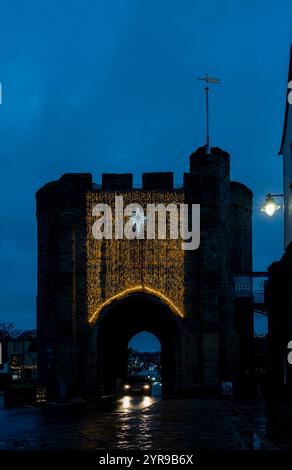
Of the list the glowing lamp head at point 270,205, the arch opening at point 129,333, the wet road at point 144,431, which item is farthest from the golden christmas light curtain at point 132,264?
the glowing lamp head at point 270,205

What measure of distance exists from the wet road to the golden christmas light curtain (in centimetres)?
1491

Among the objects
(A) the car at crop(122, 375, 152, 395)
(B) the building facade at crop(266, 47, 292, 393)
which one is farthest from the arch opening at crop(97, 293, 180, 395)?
(B) the building facade at crop(266, 47, 292, 393)

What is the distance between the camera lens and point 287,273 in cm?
2130

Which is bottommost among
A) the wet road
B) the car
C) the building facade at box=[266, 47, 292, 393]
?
the car

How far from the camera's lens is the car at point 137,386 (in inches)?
1833

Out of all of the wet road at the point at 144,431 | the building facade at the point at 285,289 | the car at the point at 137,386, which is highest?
the building facade at the point at 285,289

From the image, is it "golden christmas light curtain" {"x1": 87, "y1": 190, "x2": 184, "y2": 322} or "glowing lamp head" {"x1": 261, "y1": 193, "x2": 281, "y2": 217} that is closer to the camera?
"glowing lamp head" {"x1": 261, "y1": 193, "x2": 281, "y2": 217}

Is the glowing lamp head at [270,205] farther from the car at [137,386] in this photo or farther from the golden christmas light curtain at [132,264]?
the car at [137,386]

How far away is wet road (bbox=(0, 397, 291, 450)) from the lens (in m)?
13.7

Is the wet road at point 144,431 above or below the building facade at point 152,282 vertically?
below

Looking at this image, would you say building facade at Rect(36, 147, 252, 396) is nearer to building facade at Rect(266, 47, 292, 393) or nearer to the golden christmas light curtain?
the golden christmas light curtain

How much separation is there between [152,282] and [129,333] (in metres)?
12.8

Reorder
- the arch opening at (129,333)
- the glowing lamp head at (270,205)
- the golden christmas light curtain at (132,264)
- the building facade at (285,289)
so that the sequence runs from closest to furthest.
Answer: the glowing lamp head at (270,205)
the building facade at (285,289)
the golden christmas light curtain at (132,264)
the arch opening at (129,333)

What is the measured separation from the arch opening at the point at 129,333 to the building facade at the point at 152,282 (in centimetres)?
16
